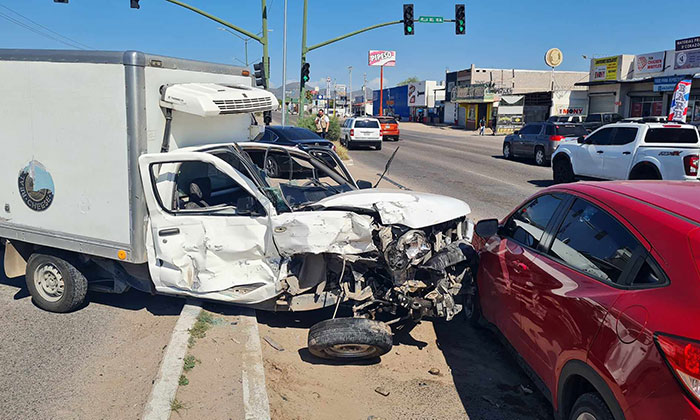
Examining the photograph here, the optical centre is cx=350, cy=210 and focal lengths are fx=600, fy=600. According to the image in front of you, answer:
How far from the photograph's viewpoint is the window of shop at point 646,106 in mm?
40594

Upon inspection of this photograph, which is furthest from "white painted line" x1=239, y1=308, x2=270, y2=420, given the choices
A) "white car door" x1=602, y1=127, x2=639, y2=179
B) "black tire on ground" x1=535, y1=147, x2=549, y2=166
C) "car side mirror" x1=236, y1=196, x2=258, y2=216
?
"black tire on ground" x1=535, y1=147, x2=549, y2=166

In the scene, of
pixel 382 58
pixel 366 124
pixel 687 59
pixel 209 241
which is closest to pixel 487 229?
pixel 209 241

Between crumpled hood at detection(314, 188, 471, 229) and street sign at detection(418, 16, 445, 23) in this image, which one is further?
street sign at detection(418, 16, 445, 23)

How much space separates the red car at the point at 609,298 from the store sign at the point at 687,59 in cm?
3937

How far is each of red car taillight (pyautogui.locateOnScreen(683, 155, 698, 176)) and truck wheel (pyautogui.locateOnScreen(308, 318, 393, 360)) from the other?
34.0ft

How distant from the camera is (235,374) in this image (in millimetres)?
4812

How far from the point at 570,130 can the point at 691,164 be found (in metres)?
10.5

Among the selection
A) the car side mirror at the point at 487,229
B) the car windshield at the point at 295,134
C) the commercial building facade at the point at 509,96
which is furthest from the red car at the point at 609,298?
the commercial building facade at the point at 509,96

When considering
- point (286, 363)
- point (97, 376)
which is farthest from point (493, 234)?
point (97, 376)

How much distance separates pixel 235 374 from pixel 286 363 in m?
0.69

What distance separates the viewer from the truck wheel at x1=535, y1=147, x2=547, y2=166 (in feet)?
76.1

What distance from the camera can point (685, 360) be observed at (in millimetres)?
2586

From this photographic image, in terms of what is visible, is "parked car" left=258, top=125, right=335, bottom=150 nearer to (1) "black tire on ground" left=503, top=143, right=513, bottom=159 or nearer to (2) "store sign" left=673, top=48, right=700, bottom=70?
(1) "black tire on ground" left=503, top=143, right=513, bottom=159

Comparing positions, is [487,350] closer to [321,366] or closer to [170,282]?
[321,366]
